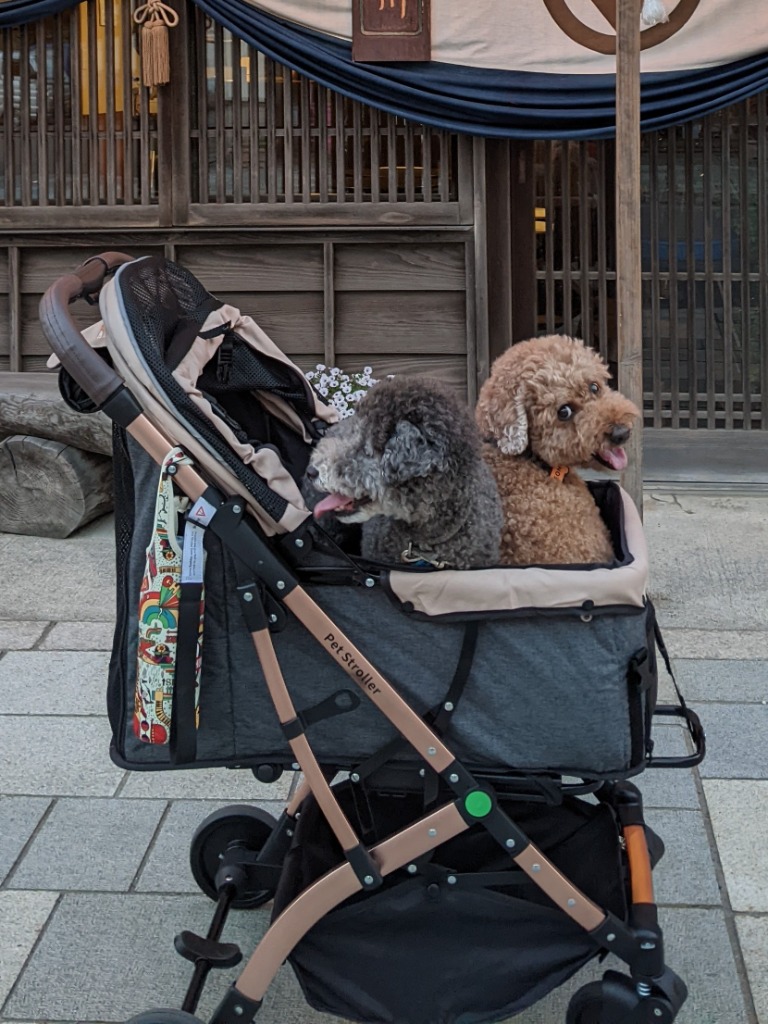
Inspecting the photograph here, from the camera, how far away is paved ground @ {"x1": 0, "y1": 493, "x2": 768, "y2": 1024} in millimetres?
2639

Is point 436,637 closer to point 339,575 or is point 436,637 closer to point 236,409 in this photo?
point 339,575

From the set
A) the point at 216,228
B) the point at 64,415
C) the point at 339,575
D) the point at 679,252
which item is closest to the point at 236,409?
the point at 339,575

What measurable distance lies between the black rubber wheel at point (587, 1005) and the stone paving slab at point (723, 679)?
6.23 ft

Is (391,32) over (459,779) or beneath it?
over

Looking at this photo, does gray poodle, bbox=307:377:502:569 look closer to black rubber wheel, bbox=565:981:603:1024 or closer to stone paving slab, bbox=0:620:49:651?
black rubber wheel, bbox=565:981:603:1024

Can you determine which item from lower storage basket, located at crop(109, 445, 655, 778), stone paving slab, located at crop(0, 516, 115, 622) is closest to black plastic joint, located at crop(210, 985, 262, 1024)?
lower storage basket, located at crop(109, 445, 655, 778)

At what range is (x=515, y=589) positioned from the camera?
2209 mm

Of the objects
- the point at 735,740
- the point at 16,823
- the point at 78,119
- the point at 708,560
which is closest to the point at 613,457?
the point at 735,740

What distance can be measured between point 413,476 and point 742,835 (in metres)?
1.68

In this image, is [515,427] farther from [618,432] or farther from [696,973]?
[696,973]

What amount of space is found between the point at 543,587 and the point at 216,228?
14.9 ft

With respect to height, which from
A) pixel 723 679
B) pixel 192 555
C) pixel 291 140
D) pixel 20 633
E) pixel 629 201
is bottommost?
pixel 723 679

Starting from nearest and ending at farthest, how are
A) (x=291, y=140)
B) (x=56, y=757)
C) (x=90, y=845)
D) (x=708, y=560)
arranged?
(x=90, y=845)
(x=56, y=757)
(x=708, y=560)
(x=291, y=140)

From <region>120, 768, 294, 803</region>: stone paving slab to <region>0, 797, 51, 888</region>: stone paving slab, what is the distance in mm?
245
